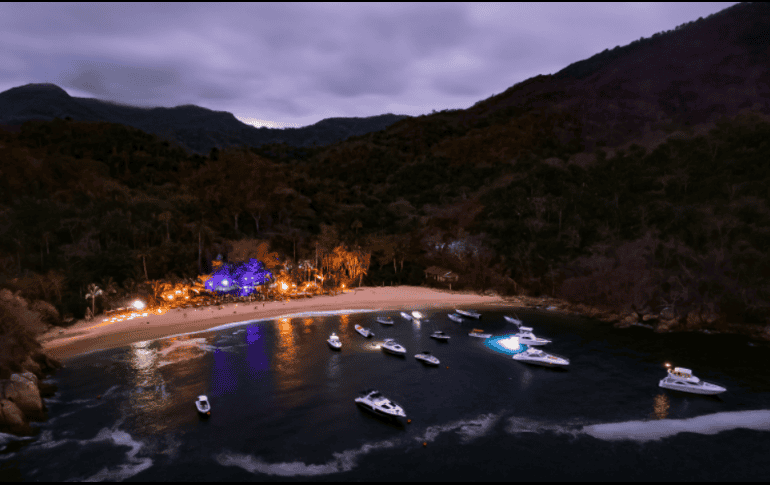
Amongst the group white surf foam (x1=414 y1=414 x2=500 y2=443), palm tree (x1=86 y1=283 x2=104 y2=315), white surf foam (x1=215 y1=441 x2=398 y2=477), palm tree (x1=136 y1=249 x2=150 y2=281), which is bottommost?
white surf foam (x1=215 y1=441 x2=398 y2=477)

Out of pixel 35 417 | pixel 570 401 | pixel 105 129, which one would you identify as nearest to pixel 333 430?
pixel 570 401

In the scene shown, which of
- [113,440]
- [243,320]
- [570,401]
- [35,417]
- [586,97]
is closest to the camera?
[113,440]

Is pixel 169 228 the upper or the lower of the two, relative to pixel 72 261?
upper

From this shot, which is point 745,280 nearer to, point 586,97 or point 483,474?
point 483,474

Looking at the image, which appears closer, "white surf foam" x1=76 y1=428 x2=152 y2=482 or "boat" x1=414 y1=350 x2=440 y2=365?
"white surf foam" x1=76 y1=428 x2=152 y2=482

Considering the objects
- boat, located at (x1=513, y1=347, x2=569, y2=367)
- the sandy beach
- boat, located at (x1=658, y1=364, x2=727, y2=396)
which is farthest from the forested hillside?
boat, located at (x1=513, y1=347, x2=569, y2=367)

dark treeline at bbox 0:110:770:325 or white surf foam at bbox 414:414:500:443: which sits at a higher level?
dark treeline at bbox 0:110:770:325

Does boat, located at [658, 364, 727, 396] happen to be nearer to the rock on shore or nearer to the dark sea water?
the dark sea water

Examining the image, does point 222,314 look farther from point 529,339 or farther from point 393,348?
point 529,339
